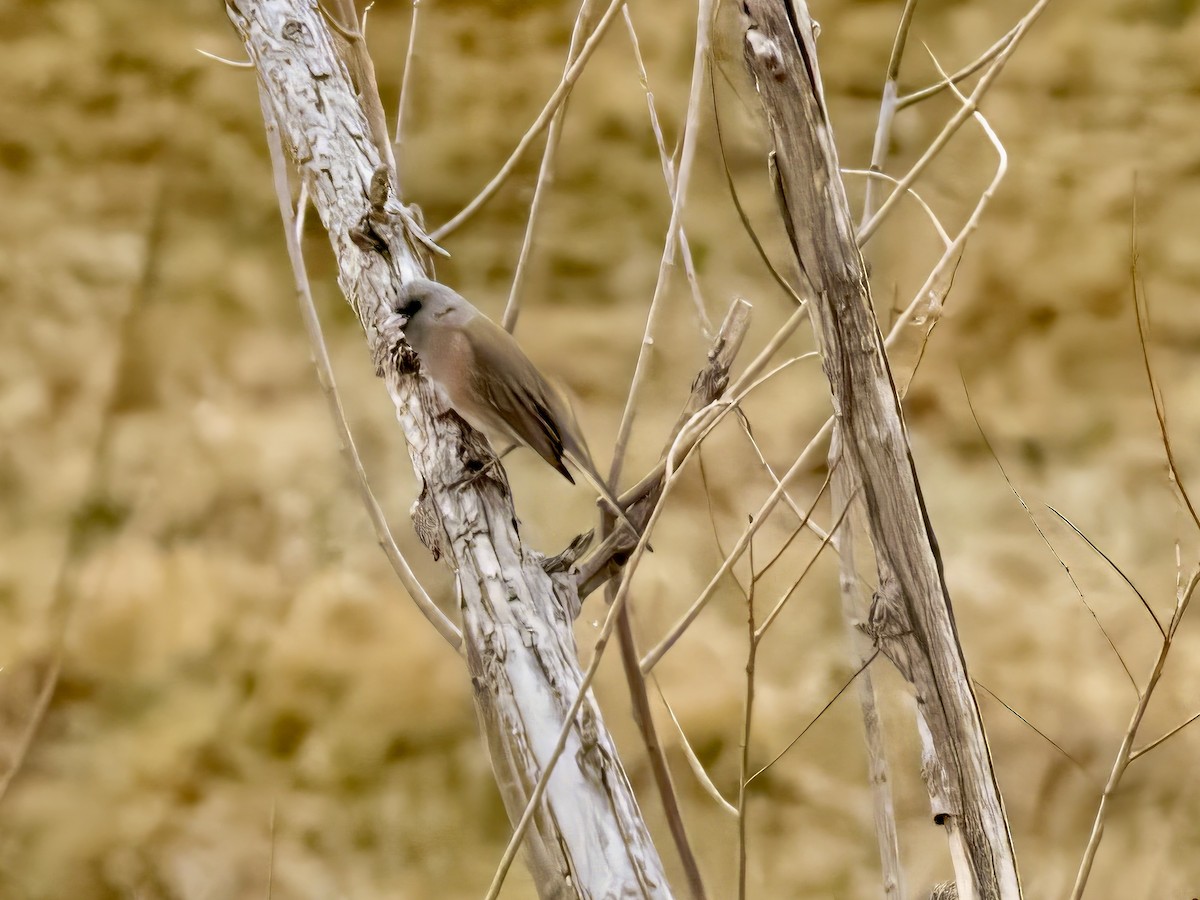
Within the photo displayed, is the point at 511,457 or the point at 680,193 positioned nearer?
the point at 680,193

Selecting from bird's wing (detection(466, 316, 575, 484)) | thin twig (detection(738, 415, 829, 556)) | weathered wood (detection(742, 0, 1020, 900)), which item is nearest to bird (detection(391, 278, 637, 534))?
bird's wing (detection(466, 316, 575, 484))

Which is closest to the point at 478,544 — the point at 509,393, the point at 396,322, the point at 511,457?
the point at 509,393

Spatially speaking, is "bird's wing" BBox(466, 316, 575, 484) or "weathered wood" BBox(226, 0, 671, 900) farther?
"bird's wing" BBox(466, 316, 575, 484)

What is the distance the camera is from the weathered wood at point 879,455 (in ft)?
1.78

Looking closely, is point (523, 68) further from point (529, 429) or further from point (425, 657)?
point (529, 429)

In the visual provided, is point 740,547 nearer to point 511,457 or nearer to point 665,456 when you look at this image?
point 665,456

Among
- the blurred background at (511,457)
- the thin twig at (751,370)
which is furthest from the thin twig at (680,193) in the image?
the blurred background at (511,457)

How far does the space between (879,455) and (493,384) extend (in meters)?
0.32

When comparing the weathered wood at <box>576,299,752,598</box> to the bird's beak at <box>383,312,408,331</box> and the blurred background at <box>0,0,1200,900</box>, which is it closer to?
the bird's beak at <box>383,312,408,331</box>

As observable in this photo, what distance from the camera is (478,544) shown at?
749 mm

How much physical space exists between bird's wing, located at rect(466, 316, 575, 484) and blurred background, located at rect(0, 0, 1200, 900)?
82cm

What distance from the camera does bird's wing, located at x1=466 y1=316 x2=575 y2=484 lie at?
0.75 meters

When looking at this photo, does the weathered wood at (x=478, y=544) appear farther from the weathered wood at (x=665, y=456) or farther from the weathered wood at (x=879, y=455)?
the weathered wood at (x=879, y=455)

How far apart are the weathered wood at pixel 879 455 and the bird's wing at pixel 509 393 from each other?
266 millimetres
